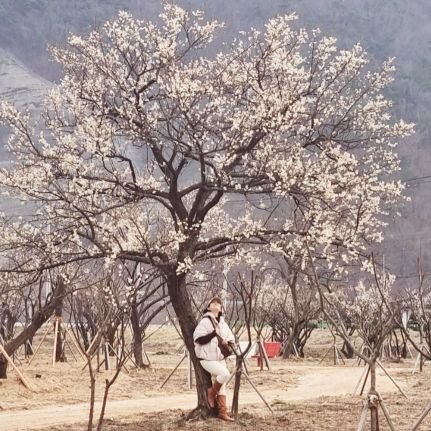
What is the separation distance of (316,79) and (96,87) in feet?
8.88

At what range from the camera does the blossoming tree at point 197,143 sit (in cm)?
935

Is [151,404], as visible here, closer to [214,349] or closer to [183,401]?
[183,401]

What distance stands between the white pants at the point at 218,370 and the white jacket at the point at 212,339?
0.17 feet

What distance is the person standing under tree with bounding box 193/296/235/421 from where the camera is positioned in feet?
29.5

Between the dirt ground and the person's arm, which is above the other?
the person's arm

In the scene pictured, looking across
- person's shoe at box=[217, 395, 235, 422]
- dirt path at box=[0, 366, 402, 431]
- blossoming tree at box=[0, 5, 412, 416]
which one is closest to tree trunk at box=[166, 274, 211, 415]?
blossoming tree at box=[0, 5, 412, 416]

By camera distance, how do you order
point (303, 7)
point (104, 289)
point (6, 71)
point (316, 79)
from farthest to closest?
point (303, 7), point (6, 71), point (104, 289), point (316, 79)

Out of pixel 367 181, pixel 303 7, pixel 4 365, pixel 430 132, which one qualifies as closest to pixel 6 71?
pixel 303 7

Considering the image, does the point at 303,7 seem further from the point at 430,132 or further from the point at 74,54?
the point at 74,54

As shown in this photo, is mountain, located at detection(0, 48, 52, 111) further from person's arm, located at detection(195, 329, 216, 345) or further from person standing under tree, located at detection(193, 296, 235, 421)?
person's arm, located at detection(195, 329, 216, 345)

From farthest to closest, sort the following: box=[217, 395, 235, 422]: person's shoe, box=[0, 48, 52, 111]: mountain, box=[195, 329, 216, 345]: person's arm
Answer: box=[0, 48, 52, 111]: mountain
box=[217, 395, 235, 422]: person's shoe
box=[195, 329, 216, 345]: person's arm

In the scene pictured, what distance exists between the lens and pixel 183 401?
12977mm

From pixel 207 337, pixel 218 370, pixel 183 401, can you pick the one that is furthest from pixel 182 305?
pixel 183 401

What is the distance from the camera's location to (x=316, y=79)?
33.2 feet
